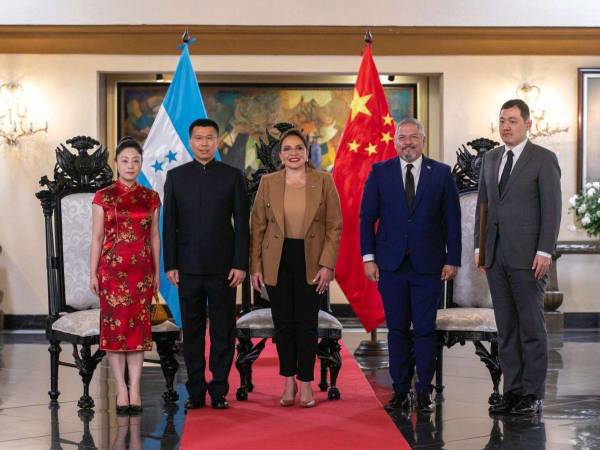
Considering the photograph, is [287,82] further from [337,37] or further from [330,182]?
[330,182]

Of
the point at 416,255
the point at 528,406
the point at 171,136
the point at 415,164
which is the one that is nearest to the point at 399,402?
the point at 528,406

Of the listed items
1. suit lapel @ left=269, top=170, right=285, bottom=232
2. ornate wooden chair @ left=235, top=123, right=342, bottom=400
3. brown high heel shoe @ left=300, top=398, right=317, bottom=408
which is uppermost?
suit lapel @ left=269, top=170, right=285, bottom=232

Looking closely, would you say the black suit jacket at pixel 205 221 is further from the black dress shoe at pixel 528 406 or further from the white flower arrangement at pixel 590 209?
the white flower arrangement at pixel 590 209

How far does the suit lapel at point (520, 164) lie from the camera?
495 centimetres

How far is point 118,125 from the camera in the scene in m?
10.5

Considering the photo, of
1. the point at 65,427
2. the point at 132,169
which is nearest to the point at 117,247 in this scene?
the point at 132,169

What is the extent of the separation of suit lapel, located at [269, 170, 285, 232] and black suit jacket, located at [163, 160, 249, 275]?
15 cm

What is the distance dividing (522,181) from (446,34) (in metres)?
4.99

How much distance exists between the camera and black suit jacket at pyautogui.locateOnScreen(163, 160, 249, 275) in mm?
5102

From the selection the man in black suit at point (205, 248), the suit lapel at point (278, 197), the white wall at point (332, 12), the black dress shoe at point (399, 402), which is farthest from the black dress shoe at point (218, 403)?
the white wall at point (332, 12)

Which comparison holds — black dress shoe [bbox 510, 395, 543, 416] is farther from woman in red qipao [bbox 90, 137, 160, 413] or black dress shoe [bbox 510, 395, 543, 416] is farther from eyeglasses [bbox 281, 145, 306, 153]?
woman in red qipao [bbox 90, 137, 160, 413]

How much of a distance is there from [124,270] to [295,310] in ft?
3.11

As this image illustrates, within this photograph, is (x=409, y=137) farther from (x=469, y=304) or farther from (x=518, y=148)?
(x=469, y=304)

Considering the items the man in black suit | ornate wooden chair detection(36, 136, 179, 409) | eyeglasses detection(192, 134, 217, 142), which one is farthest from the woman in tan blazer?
ornate wooden chair detection(36, 136, 179, 409)
